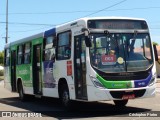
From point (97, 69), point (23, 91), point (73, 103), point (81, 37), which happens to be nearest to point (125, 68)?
point (97, 69)

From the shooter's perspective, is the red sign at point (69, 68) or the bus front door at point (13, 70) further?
the bus front door at point (13, 70)

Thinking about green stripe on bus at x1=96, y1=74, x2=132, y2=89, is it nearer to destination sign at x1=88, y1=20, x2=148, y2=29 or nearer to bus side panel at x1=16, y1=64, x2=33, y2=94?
destination sign at x1=88, y1=20, x2=148, y2=29

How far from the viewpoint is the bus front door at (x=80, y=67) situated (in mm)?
13367

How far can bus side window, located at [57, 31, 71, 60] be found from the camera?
574 inches

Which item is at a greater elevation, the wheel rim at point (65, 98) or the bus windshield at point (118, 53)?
the bus windshield at point (118, 53)

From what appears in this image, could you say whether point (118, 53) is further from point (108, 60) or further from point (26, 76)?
point (26, 76)

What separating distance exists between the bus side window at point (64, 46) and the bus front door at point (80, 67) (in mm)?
648

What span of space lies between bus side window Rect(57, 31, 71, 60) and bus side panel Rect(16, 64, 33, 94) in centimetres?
388

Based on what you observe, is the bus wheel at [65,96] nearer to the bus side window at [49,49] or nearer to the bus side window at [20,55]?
the bus side window at [49,49]

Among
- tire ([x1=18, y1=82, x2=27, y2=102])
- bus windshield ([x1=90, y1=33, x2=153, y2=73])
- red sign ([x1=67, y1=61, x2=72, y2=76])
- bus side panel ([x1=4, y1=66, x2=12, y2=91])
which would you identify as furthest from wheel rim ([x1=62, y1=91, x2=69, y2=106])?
bus side panel ([x1=4, y1=66, x2=12, y2=91])

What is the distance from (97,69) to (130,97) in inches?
52.2

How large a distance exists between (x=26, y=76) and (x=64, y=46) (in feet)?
17.0

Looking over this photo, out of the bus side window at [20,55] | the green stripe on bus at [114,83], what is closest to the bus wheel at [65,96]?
the green stripe on bus at [114,83]

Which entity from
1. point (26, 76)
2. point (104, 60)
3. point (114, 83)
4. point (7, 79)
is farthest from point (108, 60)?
point (7, 79)
